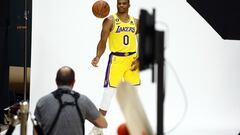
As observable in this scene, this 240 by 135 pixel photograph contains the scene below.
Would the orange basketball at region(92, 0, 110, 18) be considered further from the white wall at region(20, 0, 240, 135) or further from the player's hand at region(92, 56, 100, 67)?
the player's hand at region(92, 56, 100, 67)

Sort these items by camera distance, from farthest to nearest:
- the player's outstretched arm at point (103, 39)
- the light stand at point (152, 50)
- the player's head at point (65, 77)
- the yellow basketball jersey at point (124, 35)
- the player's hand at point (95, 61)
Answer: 1. the player's hand at point (95, 61)
2. the player's outstretched arm at point (103, 39)
3. the yellow basketball jersey at point (124, 35)
4. the player's head at point (65, 77)
5. the light stand at point (152, 50)

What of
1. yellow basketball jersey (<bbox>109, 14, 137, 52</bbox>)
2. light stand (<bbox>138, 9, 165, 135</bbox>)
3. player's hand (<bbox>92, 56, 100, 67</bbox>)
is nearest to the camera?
light stand (<bbox>138, 9, 165, 135</bbox>)

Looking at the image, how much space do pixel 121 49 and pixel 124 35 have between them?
197mm

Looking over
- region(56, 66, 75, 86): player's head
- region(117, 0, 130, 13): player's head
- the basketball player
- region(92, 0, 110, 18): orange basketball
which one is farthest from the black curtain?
region(56, 66, 75, 86): player's head

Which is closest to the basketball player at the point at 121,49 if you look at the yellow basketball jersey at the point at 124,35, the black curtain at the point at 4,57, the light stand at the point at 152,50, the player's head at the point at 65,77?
the yellow basketball jersey at the point at 124,35

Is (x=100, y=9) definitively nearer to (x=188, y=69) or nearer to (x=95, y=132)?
(x=188, y=69)

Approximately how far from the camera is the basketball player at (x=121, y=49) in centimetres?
564

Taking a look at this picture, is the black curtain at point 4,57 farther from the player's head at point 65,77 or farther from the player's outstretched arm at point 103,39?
the player's head at point 65,77

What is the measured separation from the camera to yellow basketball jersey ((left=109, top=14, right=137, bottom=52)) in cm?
563

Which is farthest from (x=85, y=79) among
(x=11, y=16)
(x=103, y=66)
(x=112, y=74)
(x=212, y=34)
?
(x=212, y=34)

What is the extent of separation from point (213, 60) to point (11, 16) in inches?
126

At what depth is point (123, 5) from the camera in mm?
5902

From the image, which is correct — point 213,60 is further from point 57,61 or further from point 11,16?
point 11,16

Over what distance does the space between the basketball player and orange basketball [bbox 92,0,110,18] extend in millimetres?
353
